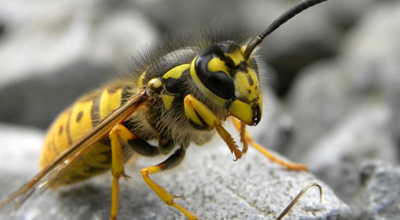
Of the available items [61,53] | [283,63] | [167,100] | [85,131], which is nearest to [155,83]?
[167,100]

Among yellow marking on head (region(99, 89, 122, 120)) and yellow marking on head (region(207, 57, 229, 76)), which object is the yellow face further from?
yellow marking on head (region(99, 89, 122, 120))

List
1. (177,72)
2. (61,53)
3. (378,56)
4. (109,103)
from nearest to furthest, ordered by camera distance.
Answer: (177,72) → (109,103) → (378,56) → (61,53)

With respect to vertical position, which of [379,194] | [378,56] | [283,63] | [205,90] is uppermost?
[205,90]

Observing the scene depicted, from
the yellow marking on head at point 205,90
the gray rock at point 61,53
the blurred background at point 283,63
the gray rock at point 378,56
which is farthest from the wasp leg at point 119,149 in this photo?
the gray rock at point 378,56

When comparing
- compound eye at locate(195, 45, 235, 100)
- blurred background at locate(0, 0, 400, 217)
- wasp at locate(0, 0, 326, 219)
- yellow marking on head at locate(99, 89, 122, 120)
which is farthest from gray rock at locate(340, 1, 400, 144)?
yellow marking on head at locate(99, 89, 122, 120)

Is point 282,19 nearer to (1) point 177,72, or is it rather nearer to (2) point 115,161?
(1) point 177,72

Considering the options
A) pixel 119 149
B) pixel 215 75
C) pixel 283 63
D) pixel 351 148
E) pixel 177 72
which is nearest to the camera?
pixel 215 75
